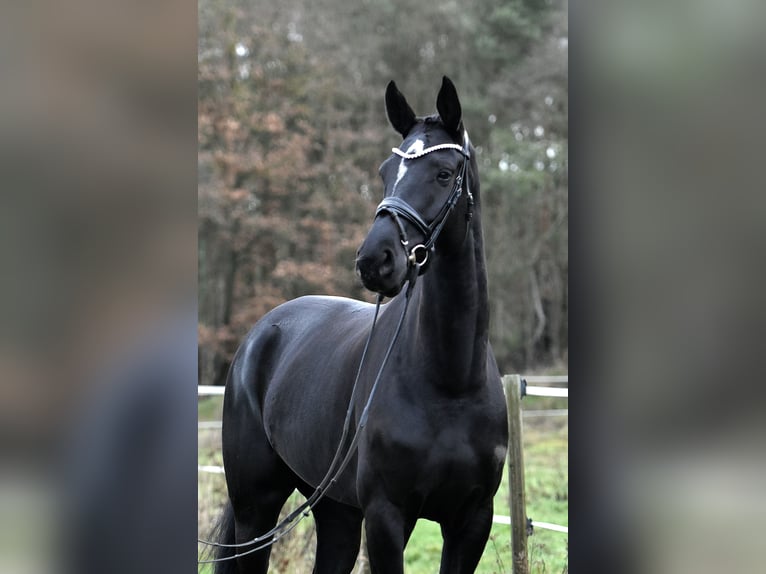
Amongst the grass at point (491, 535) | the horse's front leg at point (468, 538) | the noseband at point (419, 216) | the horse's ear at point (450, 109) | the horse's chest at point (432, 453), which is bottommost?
the grass at point (491, 535)

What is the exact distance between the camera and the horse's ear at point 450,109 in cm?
319

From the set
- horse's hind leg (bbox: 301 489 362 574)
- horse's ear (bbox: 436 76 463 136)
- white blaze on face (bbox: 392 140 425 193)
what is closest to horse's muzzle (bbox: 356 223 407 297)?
white blaze on face (bbox: 392 140 425 193)

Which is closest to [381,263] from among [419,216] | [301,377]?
[419,216]

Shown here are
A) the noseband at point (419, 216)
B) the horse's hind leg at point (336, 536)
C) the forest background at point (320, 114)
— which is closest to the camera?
the noseband at point (419, 216)

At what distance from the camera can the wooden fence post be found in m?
5.16

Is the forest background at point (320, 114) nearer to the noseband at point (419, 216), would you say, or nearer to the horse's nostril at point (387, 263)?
the noseband at point (419, 216)

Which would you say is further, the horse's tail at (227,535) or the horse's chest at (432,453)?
the horse's tail at (227,535)

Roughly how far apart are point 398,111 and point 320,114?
15706mm

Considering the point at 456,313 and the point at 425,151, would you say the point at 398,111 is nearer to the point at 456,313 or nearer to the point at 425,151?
the point at 425,151

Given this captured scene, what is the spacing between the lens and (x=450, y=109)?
→ 322 centimetres

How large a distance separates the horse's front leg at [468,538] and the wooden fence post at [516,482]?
173cm

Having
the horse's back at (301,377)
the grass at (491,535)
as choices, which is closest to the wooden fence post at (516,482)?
the grass at (491,535)
